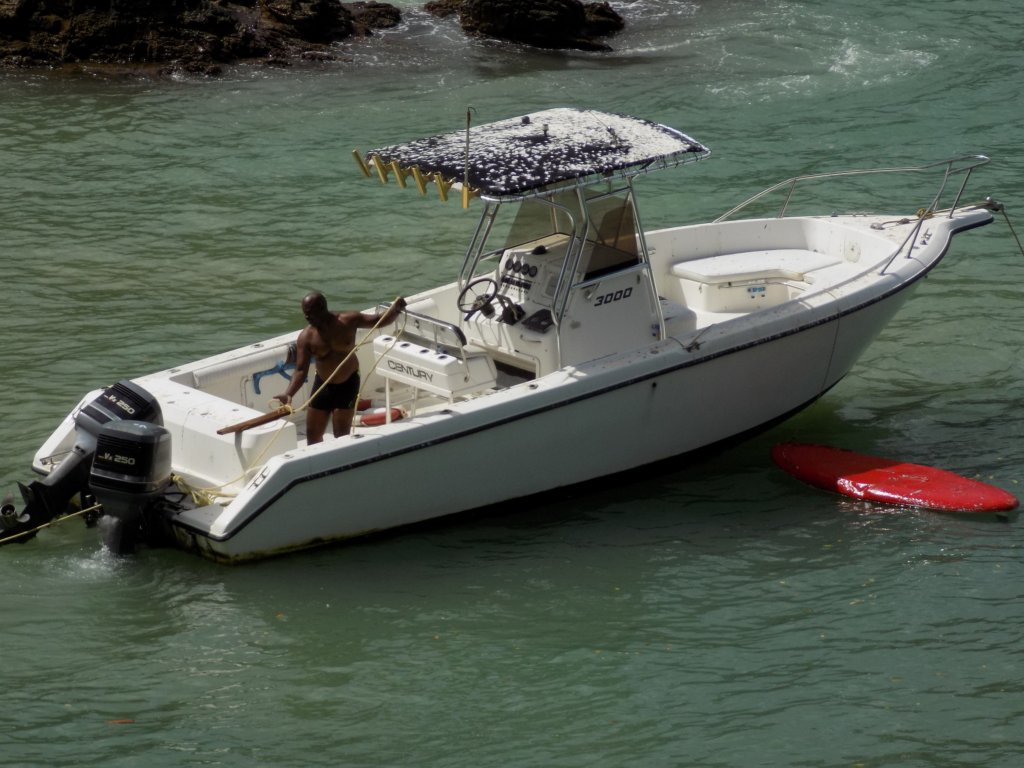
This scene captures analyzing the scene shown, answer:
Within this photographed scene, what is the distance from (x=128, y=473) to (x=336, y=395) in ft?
4.73

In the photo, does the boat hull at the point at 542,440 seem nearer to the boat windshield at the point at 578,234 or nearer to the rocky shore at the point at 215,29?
the boat windshield at the point at 578,234

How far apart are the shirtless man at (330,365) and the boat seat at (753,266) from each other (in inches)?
111

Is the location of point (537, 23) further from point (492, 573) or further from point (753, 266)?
point (492, 573)

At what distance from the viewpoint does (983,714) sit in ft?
23.6

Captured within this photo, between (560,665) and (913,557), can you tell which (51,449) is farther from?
(913,557)

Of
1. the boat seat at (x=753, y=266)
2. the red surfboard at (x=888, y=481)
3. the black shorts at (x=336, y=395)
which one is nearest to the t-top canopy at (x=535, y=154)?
the black shorts at (x=336, y=395)

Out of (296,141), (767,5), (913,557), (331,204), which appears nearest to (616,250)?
(913,557)

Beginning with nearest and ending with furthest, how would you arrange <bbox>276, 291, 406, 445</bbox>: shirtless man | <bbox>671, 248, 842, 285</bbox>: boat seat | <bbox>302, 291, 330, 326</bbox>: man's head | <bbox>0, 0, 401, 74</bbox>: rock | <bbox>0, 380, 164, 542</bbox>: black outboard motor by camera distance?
<bbox>0, 380, 164, 542</bbox>: black outboard motor → <bbox>302, 291, 330, 326</bbox>: man's head → <bbox>276, 291, 406, 445</bbox>: shirtless man → <bbox>671, 248, 842, 285</bbox>: boat seat → <bbox>0, 0, 401, 74</bbox>: rock

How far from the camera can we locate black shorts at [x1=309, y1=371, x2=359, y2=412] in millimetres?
9164

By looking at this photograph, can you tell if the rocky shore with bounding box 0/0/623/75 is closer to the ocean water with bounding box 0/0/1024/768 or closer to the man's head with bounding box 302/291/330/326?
the ocean water with bounding box 0/0/1024/768

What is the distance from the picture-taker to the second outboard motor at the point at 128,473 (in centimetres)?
838

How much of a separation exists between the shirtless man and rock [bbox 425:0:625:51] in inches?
504

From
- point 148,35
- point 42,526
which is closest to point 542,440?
point 42,526

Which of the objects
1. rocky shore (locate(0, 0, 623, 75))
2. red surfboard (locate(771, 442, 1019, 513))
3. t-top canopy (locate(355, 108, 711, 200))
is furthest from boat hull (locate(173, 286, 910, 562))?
rocky shore (locate(0, 0, 623, 75))
